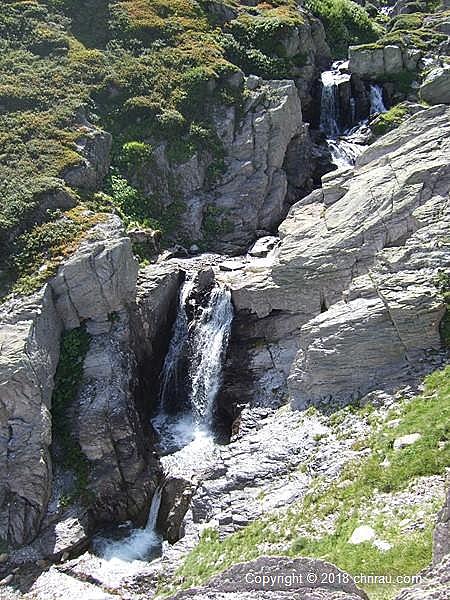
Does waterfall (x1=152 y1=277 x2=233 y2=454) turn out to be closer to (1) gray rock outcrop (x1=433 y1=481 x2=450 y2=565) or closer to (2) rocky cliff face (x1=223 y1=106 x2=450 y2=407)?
(2) rocky cliff face (x1=223 y1=106 x2=450 y2=407)

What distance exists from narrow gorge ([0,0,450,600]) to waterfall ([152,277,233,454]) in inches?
4.4

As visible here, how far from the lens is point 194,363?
31219mm

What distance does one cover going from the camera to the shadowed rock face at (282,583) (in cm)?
902

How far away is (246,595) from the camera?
366 inches

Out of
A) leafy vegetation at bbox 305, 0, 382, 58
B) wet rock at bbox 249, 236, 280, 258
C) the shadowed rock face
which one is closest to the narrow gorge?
the shadowed rock face

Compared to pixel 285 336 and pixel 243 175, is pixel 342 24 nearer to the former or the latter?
pixel 243 175

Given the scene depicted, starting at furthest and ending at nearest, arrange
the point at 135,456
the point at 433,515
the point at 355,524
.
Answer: the point at 135,456 → the point at 355,524 → the point at 433,515

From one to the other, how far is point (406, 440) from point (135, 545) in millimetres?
12117

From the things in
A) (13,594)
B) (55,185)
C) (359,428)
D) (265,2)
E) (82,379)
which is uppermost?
(265,2)

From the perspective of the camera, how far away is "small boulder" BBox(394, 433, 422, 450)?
744 inches

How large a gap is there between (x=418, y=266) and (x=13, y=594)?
20.2 metres

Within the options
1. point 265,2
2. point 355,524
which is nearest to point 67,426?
point 355,524

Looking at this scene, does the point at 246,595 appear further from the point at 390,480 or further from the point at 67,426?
the point at 67,426

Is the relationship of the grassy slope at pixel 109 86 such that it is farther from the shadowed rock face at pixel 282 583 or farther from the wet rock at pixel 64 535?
the shadowed rock face at pixel 282 583
